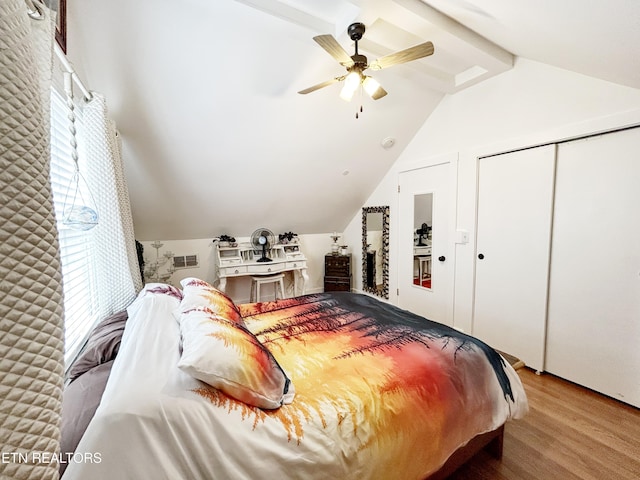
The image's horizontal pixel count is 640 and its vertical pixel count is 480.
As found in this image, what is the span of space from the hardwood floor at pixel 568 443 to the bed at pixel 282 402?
0.15 metres

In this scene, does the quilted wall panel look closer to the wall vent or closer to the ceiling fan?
the ceiling fan

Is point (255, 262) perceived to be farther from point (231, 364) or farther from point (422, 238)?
point (231, 364)

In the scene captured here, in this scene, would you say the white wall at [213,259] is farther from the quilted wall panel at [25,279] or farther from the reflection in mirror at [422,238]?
the quilted wall panel at [25,279]

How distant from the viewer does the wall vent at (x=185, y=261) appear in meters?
3.62

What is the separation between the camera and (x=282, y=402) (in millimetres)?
1045

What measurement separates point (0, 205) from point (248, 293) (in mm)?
3910

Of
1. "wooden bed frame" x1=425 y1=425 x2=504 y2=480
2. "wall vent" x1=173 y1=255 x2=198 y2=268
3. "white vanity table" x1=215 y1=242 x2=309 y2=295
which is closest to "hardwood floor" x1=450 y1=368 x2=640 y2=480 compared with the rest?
"wooden bed frame" x1=425 y1=425 x2=504 y2=480

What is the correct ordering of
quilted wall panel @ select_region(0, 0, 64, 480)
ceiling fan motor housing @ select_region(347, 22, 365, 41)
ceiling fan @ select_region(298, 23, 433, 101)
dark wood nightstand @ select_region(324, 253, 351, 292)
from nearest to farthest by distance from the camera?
quilted wall panel @ select_region(0, 0, 64, 480), ceiling fan @ select_region(298, 23, 433, 101), ceiling fan motor housing @ select_region(347, 22, 365, 41), dark wood nightstand @ select_region(324, 253, 351, 292)

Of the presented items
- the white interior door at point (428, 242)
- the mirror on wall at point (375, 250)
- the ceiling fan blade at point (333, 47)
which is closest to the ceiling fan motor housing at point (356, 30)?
the ceiling fan blade at point (333, 47)

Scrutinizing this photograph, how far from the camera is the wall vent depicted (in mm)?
3621

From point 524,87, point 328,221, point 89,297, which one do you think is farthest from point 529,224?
point 89,297

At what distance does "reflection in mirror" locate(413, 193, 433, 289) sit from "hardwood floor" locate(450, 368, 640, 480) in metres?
1.51

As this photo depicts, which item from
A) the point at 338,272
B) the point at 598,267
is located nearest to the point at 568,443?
the point at 598,267

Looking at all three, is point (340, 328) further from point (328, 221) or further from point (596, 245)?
point (328, 221)
